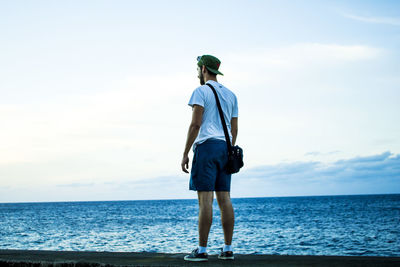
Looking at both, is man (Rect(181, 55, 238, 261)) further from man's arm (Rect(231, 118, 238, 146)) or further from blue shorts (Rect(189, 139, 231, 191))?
man's arm (Rect(231, 118, 238, 146))

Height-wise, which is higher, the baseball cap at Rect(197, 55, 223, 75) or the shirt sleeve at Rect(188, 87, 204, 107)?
the baseball cap at Rect(197, 55, 223, 75)

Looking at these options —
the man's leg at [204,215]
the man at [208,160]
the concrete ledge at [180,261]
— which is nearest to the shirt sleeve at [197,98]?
the man at [208,160]

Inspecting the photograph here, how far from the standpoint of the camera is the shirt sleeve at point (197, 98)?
403 cm

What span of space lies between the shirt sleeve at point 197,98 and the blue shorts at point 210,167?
400mm

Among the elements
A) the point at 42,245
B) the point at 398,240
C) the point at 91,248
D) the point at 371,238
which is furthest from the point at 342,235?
the point at 42,245

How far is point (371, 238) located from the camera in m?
24.5

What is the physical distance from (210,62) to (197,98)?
1.74 ft

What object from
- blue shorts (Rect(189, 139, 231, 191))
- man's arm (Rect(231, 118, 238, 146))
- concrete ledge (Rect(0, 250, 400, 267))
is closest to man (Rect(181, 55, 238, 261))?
blue shorts (Rect(189, 139, 231, 191))

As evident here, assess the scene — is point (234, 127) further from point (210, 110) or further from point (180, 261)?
point (180, 261)

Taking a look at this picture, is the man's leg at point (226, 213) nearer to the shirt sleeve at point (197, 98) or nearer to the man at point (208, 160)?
the man at point (208, 160)

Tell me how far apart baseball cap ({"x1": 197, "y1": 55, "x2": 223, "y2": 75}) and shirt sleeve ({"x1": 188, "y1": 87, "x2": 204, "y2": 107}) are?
39 cm

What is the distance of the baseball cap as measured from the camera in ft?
14.2

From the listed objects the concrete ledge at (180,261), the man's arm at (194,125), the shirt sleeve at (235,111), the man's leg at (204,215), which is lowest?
the concrete ledge at (180,261)

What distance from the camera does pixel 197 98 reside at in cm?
404
